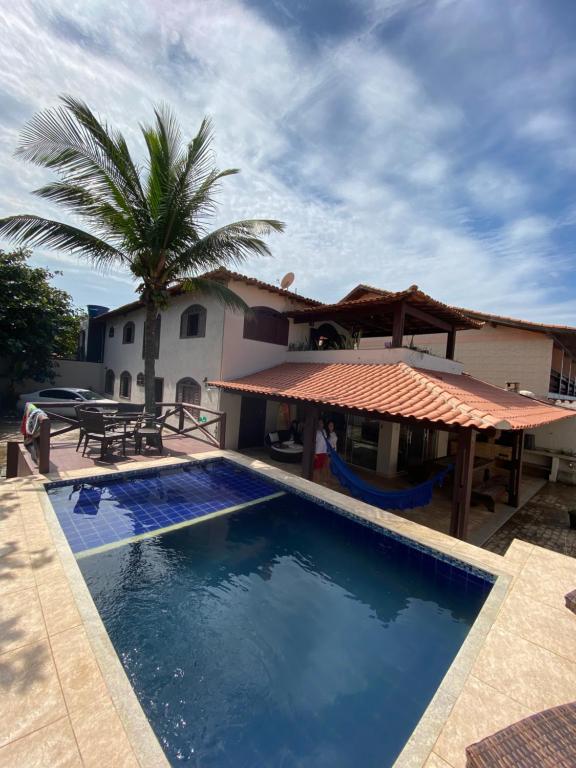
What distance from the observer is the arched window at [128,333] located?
20781mm

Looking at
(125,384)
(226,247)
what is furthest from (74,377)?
(226,247)

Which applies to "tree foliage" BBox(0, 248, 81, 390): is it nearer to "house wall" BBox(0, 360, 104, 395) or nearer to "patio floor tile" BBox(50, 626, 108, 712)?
"house wall" BBox(0, 360, 104, 395)

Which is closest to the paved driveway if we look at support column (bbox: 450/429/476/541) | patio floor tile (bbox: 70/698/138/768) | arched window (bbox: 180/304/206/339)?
support column (bbox: 450/429/476/541)

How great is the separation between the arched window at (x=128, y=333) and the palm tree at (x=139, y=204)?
1045cm

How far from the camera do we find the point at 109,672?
315 centimetres

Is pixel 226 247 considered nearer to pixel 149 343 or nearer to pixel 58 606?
pixel 149 343

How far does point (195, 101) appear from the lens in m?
9.06

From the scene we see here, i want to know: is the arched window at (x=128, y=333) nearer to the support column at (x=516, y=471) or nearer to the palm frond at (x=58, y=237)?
the palm frond at (x=58, y=237)

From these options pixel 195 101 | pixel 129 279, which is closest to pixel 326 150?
pixel 195 101

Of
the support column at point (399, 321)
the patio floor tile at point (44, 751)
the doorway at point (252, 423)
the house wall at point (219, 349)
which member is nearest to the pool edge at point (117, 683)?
the patio floor tile at point (44, 751)

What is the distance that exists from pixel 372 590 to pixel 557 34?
10.3 meters

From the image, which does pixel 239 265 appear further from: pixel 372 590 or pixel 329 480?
pixel 372 590

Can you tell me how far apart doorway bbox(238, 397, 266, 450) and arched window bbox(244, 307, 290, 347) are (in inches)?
104

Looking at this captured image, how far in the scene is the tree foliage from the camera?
60.3 ft
